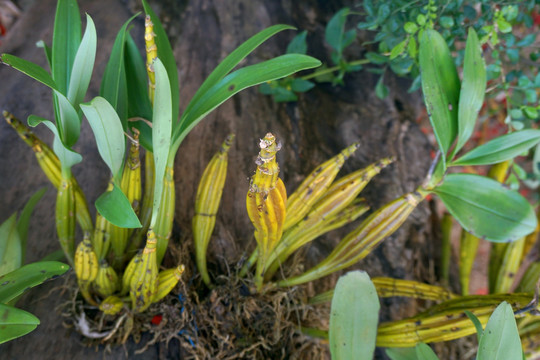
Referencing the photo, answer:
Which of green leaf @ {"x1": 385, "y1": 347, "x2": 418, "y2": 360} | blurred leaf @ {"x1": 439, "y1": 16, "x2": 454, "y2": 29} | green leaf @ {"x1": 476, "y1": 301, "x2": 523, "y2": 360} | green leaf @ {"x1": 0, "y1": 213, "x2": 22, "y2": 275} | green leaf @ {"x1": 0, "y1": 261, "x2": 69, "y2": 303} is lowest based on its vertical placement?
green leaf @ {"x1": 385, "y1": 347, "x2": 418, "y2": 360}

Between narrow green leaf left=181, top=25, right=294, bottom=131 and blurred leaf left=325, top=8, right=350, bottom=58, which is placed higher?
blurred leaf left=325, top=8, right=350, bottom=58

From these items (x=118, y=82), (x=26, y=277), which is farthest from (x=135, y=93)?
(x=26, y=277)

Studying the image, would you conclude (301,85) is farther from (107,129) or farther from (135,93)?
(107,129)

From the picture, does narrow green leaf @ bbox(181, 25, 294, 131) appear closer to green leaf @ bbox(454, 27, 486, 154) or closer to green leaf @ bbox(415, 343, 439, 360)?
green leaf @ bbox(454, 27, 486, 154)

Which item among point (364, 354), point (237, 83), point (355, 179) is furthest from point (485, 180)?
point (237, 83)

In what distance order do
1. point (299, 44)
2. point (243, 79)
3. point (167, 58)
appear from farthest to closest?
1. point (299, 44)
2. point (167, 58)
3. point (243, 79)

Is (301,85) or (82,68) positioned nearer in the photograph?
(82,68)

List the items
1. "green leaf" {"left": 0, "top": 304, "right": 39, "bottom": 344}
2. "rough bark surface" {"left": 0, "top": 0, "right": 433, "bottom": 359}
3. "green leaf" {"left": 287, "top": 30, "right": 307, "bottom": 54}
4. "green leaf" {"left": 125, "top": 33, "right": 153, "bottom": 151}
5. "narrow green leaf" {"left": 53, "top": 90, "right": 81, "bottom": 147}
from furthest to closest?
"green leaf" {"left": 287, "top": 30, "right": 307, "bottom": 54}
"rough bark surface" {"left": 0, "top": 0, "right": 433, "bottom": 359}
"green leaf" {"left": 125, "top": 33, "right": 153, "bottom": 151}
"narrow green leaf" {"left": 53, "top": 90, "right": 81, "bottom": 147}
"green leaf" {"left": 0, "top": 304, "right": 39, "bottom": 344}

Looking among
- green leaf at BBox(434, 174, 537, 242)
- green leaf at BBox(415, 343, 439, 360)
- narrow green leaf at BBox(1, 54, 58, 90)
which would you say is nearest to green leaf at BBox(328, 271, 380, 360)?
green leaf at BBox(415, 343, 439, 360)
